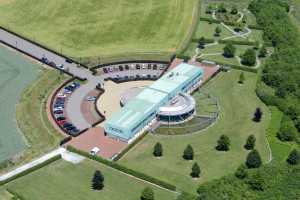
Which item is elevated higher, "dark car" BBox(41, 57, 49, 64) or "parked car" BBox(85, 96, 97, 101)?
"dark car" BBox(41, 57, 49, 64)

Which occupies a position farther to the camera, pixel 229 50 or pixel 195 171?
pixel 229 50

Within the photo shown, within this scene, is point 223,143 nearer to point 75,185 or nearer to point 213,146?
point 213,146

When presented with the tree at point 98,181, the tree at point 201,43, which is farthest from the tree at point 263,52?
the tree at point 98,181

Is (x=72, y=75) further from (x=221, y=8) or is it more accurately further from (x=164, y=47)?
(x=221, y=8)

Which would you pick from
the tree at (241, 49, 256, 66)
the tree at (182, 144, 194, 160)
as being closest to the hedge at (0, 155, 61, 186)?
the tree at (182, 144, 194, 160)

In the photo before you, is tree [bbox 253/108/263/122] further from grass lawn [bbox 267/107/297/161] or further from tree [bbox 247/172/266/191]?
tree [bbox 247/172/266/191]

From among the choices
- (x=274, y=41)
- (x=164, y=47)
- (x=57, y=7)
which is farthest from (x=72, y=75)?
(x=274, y=41)

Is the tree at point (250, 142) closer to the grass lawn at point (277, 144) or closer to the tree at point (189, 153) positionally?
the grass lawn at point (277, 144)

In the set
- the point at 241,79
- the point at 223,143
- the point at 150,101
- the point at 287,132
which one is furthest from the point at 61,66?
the point at 287,132
